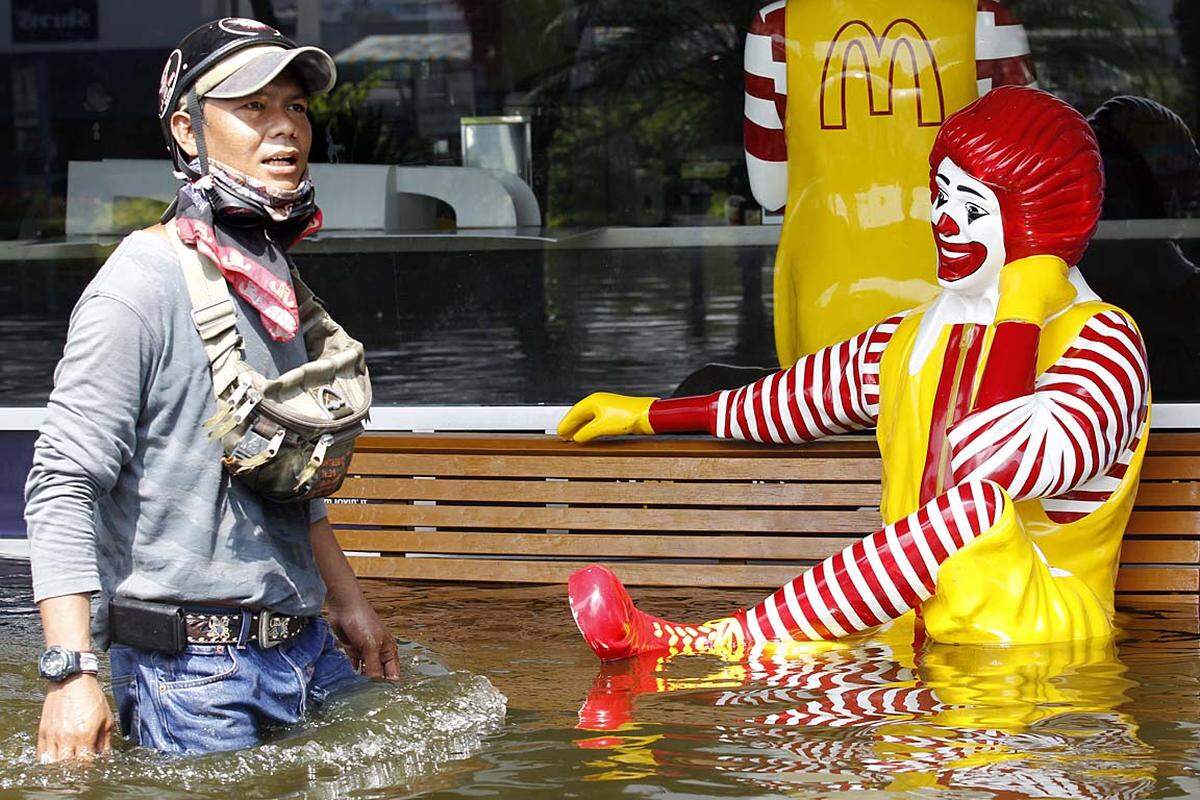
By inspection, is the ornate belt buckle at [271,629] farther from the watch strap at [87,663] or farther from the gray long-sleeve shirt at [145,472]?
the watch strap at [87,663]

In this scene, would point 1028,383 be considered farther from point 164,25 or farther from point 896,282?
point 164,25

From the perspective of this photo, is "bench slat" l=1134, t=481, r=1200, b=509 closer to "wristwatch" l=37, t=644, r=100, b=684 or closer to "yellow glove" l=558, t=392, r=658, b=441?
"yellow glove" l=558, t=392, r=658, b=441

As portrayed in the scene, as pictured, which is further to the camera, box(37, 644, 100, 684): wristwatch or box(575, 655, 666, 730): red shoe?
box(575, 655, 666, 730): red shoe

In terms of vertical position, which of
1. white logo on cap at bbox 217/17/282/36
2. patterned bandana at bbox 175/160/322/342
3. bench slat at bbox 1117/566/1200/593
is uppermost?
white logo on cap at bbox 217/17/282/36

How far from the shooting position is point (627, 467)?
5512mm

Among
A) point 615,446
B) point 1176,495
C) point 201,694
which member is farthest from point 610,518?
point 201,694

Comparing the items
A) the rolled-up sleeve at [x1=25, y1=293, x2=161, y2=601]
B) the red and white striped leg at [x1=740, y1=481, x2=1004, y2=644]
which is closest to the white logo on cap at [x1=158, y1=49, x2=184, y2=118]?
the rolled-up sleeve at [x1=25, y1=293, x2=161, y2=601]

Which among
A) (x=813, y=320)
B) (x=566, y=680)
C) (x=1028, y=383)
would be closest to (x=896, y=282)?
(x=813, y=320)

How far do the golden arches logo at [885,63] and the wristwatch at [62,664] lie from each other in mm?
3239

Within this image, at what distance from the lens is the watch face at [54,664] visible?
2.81 meters

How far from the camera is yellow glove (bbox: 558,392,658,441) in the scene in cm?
551

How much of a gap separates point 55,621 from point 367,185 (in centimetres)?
531

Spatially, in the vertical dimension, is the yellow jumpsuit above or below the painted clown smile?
below

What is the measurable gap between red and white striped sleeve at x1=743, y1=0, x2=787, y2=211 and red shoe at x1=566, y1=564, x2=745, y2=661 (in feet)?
5.49
